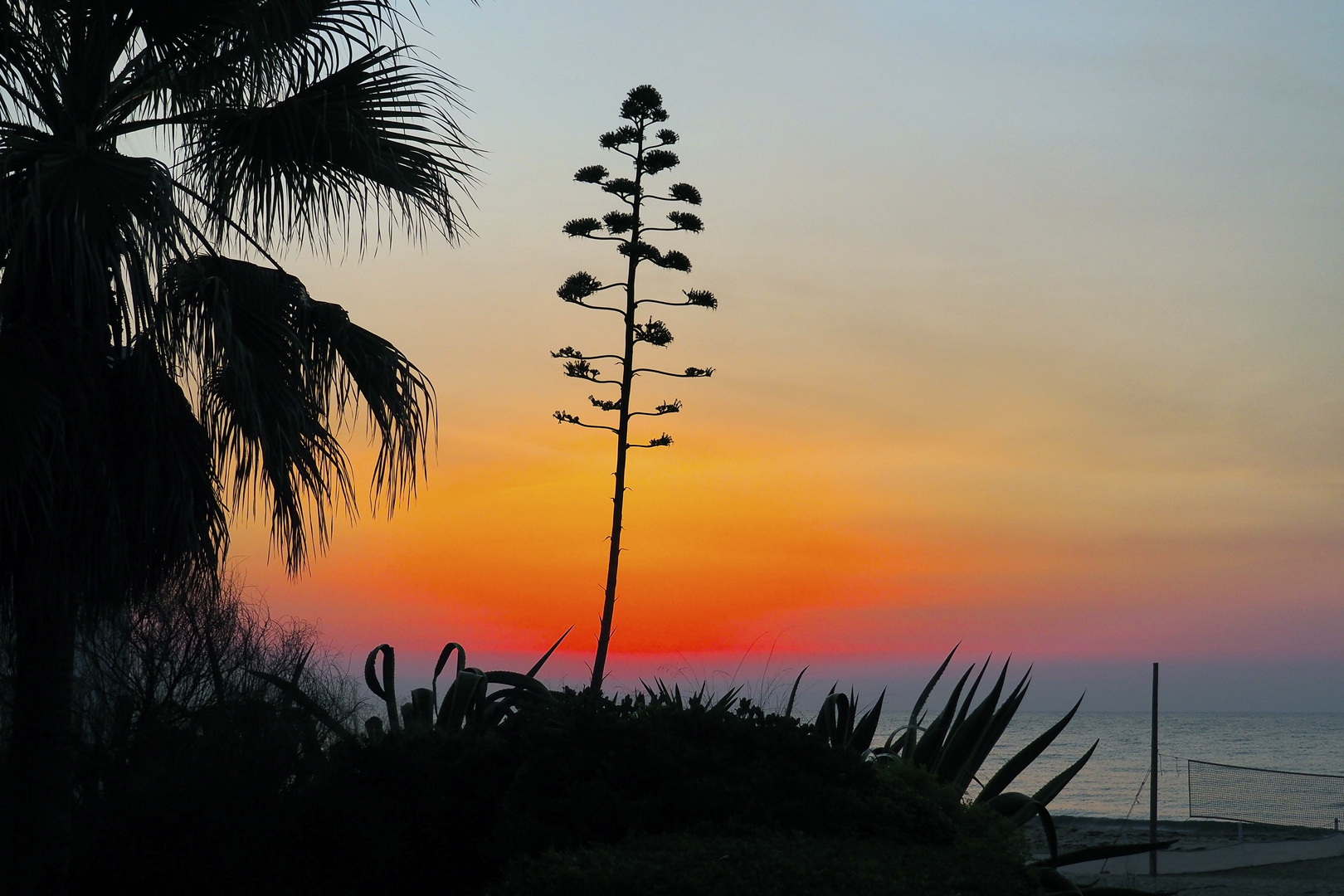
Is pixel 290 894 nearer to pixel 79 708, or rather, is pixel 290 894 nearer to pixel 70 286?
pixel 70 286

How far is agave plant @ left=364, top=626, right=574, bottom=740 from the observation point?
6656mm

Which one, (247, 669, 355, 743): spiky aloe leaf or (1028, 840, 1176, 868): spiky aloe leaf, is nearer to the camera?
(1028, 840, 1176, 868): spiky aloe leaf

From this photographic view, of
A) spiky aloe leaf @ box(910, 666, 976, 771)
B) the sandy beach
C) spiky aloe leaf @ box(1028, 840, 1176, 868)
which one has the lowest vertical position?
the sandy beach

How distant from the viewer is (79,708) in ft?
37.1

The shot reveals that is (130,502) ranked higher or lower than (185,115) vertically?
lower

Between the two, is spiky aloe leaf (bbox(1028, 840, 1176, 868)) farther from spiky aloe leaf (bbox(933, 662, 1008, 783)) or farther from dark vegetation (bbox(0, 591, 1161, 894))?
spiky aloe leaf (bbox(933, 662, 1008, 783))

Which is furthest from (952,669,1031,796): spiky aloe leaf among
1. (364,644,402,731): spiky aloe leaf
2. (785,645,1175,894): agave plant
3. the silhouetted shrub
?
(364,644,402,731): spiky aloe leaf

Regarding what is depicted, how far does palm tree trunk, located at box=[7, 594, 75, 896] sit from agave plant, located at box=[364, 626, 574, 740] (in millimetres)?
1642

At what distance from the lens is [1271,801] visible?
23.6m

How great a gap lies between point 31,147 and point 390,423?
236 cm

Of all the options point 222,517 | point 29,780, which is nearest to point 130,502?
point 222,517

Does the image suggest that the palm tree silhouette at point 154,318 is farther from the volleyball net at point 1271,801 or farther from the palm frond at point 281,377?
the volleyball net at point 1271,801

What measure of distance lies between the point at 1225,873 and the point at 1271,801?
1526 centimetres

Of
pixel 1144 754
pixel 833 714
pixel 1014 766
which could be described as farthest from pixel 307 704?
pixel 1144 754
